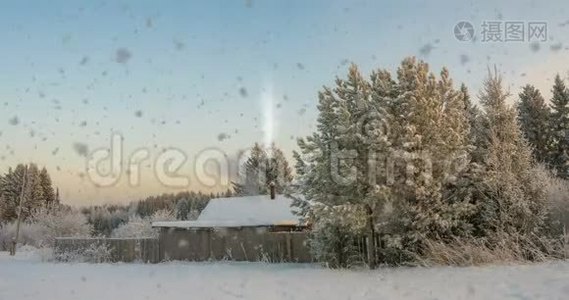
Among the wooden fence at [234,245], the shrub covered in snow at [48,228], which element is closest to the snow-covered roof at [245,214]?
the wooden fence at [234,245]

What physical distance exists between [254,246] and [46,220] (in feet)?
111

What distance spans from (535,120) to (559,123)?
1.81m

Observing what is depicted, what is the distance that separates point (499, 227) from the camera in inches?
826

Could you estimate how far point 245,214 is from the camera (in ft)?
129

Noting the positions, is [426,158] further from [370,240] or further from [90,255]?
[90,255]

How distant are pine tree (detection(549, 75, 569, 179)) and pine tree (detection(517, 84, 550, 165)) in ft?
1.57

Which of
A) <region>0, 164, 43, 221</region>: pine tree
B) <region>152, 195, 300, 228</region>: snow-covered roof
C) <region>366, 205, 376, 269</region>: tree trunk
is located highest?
<region>0, 164, 43, 221</region>: pine tree

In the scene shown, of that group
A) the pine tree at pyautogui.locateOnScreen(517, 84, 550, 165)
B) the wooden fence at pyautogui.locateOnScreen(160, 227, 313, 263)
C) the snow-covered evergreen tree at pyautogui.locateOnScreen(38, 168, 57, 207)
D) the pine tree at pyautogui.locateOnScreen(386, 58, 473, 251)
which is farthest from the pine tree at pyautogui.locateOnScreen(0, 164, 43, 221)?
the pine tree at pyautogui.locateOnScreen(386, 58, 473, 251)

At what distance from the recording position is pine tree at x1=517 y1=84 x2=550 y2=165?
45531 millimetres

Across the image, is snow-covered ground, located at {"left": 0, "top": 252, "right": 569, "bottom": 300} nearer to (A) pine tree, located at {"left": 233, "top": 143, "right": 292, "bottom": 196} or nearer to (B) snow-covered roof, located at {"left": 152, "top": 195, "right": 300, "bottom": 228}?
(B) snow-covered roof, located at {"left": 152, "top": 195, "right": 300, "bottom": 228}

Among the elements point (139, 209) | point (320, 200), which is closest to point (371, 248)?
point (320, 200)

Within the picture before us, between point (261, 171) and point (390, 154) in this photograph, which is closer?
point (390, 154)

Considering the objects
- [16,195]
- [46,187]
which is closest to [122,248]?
[16,195]

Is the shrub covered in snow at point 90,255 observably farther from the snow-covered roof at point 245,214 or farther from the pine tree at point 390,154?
the pine tree at point 390,154
